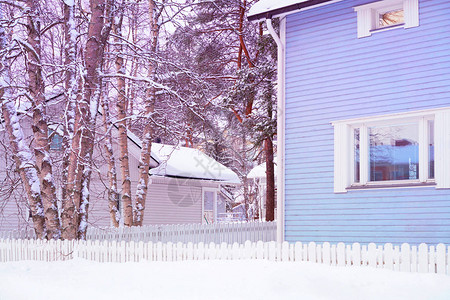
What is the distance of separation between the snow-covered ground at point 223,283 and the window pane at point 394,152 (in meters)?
3.69

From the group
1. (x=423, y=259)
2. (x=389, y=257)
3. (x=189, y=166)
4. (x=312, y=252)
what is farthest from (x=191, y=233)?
(x=423, y=259)

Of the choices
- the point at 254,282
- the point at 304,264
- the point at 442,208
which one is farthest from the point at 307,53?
the point at 254,282

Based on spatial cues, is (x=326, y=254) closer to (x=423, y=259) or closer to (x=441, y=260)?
(x=423, y=259)

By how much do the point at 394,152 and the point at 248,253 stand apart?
4.09 m

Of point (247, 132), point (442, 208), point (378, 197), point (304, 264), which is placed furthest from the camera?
point (247, 132)

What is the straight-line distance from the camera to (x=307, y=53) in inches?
506

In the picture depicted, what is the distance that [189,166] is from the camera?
2391 centimetres

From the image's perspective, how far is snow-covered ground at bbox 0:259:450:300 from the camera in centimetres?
723

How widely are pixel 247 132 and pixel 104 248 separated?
1281 cm

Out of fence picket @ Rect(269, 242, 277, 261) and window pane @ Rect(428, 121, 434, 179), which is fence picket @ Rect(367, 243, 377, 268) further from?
window pane @ Rect(428, 121, 434, 179)

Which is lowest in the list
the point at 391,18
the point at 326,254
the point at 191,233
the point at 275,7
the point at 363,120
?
the point at 191,233

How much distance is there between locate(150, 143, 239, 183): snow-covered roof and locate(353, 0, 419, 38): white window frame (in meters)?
11.6

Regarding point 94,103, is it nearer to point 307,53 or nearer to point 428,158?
point 307,53

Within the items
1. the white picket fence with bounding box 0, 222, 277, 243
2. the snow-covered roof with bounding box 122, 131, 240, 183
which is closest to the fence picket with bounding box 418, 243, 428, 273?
the white picket fence with bounding box 0, 222, 277, 243
